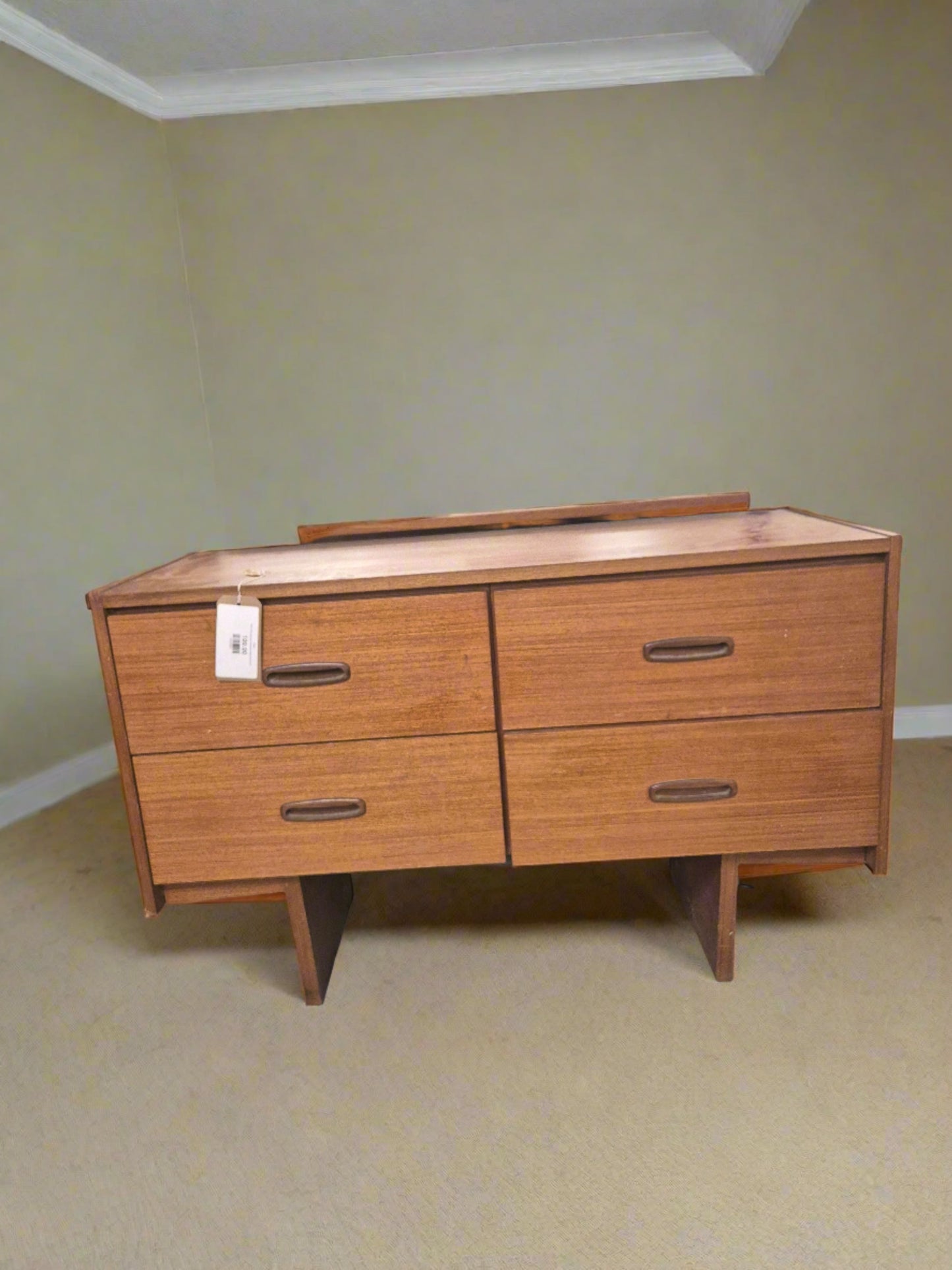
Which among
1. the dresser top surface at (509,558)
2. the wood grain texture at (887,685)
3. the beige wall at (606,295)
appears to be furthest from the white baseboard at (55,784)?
the wood grain texture at (887,685)

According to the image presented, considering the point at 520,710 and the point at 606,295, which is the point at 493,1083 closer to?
the point at 520,710

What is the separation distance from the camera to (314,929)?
4.94ft

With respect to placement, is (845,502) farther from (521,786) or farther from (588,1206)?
(588,1206)

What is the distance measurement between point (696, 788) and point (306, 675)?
63 cm

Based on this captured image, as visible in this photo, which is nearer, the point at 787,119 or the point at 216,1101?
the point at 216,1101

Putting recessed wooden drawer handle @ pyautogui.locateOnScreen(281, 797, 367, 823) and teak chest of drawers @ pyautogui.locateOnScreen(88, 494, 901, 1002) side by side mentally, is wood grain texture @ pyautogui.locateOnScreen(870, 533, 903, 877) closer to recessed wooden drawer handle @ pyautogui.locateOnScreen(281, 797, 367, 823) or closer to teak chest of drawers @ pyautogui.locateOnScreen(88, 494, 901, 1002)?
teak chest of drawers @ pyautogui.locateOnScreen(88, 494, 901, 1002)

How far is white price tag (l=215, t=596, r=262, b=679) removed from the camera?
4.13 feet

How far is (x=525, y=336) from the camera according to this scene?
2723 mm

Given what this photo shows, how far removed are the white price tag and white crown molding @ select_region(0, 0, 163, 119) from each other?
6.76 feet

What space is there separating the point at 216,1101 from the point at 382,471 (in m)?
1.99

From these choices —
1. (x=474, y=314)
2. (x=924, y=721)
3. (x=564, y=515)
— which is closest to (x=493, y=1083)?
(x=564, y=515)

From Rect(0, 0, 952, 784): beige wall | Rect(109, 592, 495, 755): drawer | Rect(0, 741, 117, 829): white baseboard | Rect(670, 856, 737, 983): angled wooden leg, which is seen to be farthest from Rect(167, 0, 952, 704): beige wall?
Rect(109, 592, 495, 755): drawer

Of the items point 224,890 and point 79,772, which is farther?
point 79,772

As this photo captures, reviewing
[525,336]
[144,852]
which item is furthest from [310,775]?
[525,336]
